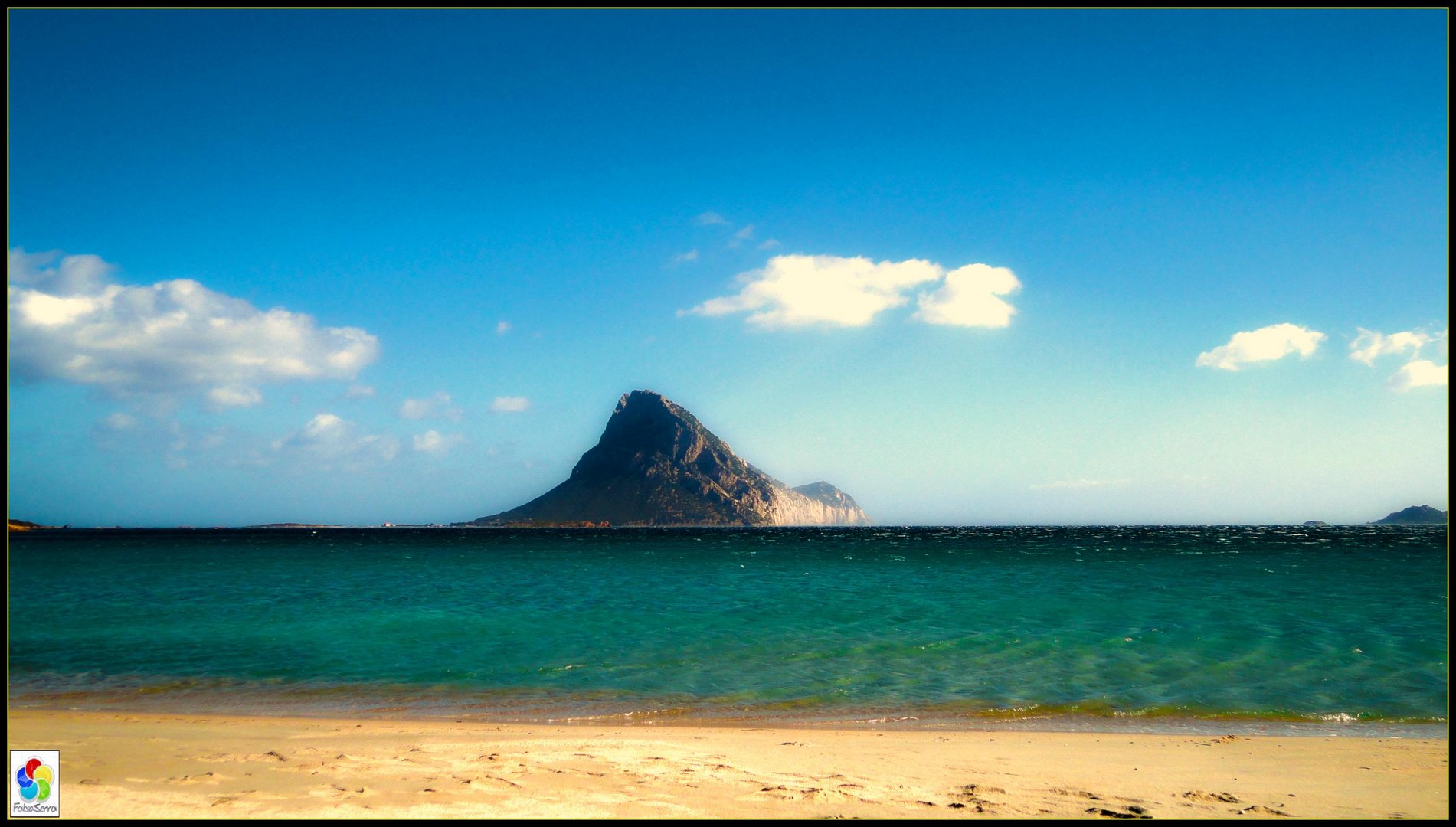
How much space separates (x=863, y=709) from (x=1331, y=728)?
8.77 m

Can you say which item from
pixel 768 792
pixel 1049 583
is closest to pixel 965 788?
pixel 768 792

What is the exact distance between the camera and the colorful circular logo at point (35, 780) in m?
8.12

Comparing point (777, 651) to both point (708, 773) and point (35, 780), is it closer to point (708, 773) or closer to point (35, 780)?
point (708, 773)

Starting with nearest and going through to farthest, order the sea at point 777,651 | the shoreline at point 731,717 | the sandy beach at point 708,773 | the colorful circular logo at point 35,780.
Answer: the sandy beach at point 708,773 → the colorful circular logo at point 35,780 → the shoreline at point 731,717 → the sea at point 777,651

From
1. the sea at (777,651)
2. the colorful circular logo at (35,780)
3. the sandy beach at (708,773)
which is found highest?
the colorful circular logo at (35,780)

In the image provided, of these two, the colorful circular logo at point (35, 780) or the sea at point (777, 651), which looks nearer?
the colorful circular logo at point (35, 780)

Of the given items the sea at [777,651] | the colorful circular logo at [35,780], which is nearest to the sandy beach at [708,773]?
the colorful circular logo at [35,780]

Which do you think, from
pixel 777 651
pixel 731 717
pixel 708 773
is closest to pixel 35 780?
pixel 708 773

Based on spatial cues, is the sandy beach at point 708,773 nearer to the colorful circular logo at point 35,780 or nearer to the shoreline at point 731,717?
the colorful circular logo at point 35,780

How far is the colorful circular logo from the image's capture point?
812cm

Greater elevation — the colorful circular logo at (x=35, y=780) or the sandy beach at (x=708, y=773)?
the colorful circular logo at (x=35, y=780)

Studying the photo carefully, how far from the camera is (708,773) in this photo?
9398 mm

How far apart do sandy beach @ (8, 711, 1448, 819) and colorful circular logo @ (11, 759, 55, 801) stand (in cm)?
29

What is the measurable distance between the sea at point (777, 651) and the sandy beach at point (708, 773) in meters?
1.47
